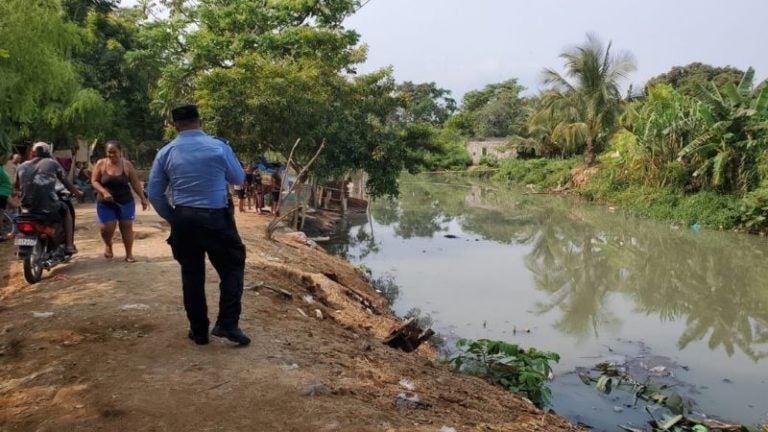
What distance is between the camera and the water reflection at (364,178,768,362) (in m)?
9.36

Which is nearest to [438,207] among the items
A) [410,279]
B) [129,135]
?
[129,135]

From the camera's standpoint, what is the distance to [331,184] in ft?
64.0

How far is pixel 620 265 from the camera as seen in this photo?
13797mm

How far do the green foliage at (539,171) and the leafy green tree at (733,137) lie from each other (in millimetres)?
12219

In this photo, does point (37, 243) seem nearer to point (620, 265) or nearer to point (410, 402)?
point (410, 402)

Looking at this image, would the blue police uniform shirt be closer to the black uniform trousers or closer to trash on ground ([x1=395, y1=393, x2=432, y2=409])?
the black uniform trousers

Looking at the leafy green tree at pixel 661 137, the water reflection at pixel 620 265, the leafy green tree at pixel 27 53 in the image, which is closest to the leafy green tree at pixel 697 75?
the leafy green tree at pixel 661 137

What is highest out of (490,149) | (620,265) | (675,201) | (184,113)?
(490,149)

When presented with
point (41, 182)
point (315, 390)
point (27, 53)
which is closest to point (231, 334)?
point (315, 390)

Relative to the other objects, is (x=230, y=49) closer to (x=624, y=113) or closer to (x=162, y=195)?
(x=162, y=195)

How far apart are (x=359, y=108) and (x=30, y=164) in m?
8.32

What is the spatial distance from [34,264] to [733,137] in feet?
62.5

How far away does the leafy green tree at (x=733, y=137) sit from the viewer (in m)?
18.2

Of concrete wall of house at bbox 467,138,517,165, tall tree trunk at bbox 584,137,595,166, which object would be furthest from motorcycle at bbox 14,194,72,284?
concrete wall of house at bbox 467,138,517,165
